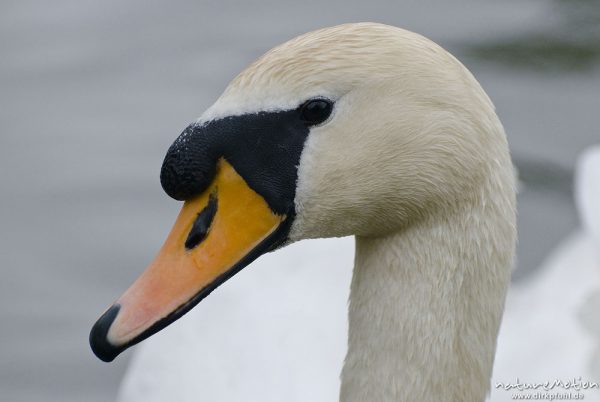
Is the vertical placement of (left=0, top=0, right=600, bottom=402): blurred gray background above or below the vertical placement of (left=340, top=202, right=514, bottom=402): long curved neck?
below

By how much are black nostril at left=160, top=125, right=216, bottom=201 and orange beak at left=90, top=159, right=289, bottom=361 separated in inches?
1.3

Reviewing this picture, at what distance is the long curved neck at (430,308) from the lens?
2.82 m

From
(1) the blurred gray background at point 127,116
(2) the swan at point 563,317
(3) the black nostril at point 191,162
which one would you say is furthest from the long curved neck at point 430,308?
(1) the blurred gray background at point 127,116

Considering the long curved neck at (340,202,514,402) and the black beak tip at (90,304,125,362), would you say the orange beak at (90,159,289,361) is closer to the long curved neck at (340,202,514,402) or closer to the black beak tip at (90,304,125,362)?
the black beak tip at (90,304,125,362)

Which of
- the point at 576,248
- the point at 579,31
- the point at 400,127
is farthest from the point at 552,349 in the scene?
the point at 579,31

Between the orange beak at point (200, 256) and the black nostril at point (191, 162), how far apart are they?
34 mm

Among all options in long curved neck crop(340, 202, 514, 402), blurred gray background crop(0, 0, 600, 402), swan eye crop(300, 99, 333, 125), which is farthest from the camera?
blurred gray background crop(0, 0, 600, 402)

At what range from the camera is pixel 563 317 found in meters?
4.65

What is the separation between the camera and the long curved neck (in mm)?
2816

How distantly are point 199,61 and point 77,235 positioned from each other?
1494 millimetres

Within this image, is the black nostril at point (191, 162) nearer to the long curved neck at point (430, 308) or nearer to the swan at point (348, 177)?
the swan at point (348, 177)

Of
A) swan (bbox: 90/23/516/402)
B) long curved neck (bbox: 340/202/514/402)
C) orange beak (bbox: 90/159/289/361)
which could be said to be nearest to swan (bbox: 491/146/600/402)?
long curved neck (bbox: 340/202/514/402)

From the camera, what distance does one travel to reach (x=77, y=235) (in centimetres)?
598

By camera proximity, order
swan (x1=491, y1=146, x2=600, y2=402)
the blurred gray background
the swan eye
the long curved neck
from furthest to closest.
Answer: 1. the blurred gray background
2. swan (x1=491, y1=146, x2=600, y2=402)
3. the long curved neck
4. the swan eye
